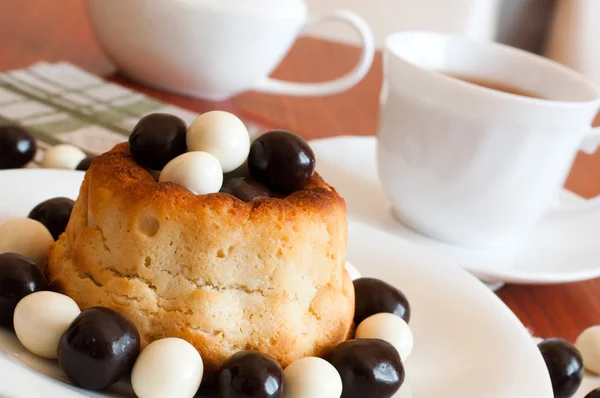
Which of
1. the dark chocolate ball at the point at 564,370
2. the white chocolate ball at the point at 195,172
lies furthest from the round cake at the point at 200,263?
the dark chocolate ball at the point at 564,370

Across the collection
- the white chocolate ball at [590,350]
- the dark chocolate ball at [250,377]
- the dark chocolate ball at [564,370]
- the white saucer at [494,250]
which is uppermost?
the dark chocolate ball at [250,377]

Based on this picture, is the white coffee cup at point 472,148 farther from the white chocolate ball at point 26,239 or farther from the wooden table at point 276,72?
the white chocolate ball at point 26,239

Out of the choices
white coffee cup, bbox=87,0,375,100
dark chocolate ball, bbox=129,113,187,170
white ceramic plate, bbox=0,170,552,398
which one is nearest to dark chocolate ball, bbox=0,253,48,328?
white ceramic plate, bbox=0,170,552,398

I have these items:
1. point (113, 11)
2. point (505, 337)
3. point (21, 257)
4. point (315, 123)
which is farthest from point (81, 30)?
point (505, 337)

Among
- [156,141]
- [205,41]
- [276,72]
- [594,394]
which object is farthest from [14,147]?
[276,72]

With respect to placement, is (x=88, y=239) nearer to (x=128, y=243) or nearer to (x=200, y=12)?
(x=128, y=243)

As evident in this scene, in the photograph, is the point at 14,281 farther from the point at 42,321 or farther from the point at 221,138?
the point at 221,138

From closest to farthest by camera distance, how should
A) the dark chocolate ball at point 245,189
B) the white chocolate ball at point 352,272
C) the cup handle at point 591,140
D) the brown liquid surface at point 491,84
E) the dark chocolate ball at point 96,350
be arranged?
the dark chocolate ball at point 96,350 → the dark chocolate ball at point 245,189 → the white chocolate ball at point 352,272 → the cup handle at point 591,140 → the brown liquid surface at point 491,84

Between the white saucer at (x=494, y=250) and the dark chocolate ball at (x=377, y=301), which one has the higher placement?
the dark chocolate ball at (x=377, y=301)
